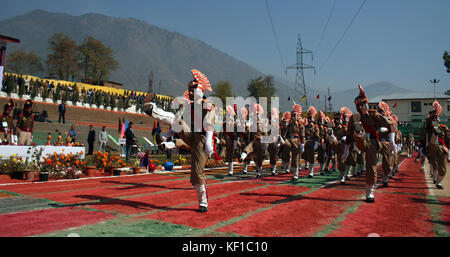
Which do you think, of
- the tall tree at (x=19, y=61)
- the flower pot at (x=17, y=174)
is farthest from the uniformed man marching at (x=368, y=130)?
the tall tree at (x=19, y=61)

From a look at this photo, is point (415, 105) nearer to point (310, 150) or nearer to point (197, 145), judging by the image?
point (310, 150)

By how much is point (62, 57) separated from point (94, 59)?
320 inches

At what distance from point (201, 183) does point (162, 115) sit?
1484mm

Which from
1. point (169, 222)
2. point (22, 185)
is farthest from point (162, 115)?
point (22, 185)

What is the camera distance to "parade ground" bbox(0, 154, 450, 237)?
4184 mm

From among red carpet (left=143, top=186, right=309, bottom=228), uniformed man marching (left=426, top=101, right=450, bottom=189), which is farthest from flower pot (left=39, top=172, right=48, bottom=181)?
uniformed man marching (left=426, top=101, right=450, bottom=189)

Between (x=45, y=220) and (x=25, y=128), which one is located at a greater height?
(x=25, y=128)

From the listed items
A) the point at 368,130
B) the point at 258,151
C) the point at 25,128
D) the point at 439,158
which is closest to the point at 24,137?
the point at 25,128

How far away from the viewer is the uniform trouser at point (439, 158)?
909cm

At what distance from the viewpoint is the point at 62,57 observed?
3250 inches

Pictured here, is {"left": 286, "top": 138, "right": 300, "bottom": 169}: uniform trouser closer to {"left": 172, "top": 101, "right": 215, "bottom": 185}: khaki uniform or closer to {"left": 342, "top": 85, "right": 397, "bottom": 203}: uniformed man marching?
{"left": 342, "top": 85, "right": 397, "bottom": 203}: uniformed man marching
